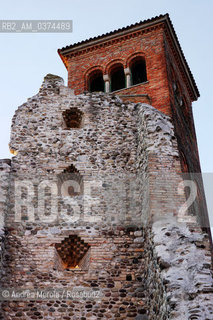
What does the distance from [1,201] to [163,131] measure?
3481mm

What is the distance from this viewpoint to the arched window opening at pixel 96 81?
17731 millimetres

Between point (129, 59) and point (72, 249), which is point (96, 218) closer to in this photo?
point (72, 249)

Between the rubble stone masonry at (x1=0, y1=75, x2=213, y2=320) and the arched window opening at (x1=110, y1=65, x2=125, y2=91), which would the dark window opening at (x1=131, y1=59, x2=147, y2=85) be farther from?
the rubble stone masonry at (x1=0, y1=75, x2=213, y2=320)

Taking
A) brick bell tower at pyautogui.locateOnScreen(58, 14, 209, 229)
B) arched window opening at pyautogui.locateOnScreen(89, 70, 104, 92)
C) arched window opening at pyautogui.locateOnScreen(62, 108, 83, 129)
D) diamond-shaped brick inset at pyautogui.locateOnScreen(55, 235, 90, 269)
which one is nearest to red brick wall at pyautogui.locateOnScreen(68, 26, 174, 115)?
brick bell tower at pyautogui.locateOnScreen(58, 14, 209, 229)

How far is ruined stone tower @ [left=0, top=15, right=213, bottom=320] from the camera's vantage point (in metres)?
6.76

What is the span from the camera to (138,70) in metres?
17.6

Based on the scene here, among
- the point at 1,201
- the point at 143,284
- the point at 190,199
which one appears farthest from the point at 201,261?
the point at 190,199

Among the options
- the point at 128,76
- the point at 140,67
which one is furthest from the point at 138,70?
the point at 128,76

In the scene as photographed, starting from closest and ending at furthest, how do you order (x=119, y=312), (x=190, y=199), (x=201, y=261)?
(x=201, y=261)
(x=119, y=312)
(x=190, y=199)

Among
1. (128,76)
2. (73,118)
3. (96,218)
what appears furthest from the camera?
(128,76)

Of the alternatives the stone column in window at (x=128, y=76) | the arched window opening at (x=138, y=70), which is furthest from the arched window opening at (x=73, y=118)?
the arched window opening at (x=138, y=70)

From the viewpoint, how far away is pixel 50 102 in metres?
10.3

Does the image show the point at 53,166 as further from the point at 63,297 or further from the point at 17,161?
the point at 63,297

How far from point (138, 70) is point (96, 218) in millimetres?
10476
